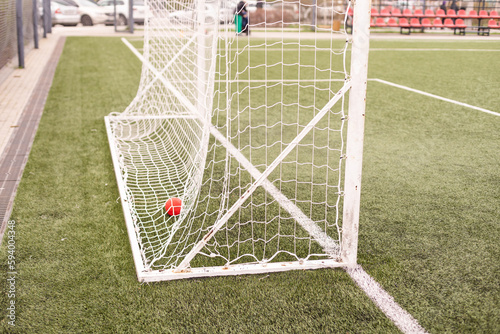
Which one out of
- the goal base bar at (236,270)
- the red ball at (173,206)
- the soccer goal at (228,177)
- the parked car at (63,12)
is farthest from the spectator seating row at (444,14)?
the goal base bar at (236,270)

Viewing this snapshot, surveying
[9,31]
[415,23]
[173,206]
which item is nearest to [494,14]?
[415,23]

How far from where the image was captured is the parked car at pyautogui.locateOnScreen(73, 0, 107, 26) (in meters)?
25.9

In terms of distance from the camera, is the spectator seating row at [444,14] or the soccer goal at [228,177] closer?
the soccer goal at [228,177]

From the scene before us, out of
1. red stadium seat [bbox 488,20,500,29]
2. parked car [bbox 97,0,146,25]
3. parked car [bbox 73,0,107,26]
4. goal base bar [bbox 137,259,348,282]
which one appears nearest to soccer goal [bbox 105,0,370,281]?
goal base bar [bbox 137,259,348,282]

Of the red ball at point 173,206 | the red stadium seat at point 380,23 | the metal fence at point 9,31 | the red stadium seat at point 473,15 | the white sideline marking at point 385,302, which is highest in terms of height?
the red stadium seat at point 473,15

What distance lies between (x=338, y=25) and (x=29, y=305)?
2256 cm

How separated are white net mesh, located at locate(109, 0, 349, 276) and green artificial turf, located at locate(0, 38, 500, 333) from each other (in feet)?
0.78

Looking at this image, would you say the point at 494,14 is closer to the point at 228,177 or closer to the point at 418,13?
the point at 418,13

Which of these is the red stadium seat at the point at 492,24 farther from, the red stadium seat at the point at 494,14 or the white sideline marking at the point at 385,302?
the white sideline marking at the point at 385,302

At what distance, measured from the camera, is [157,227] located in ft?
13.2

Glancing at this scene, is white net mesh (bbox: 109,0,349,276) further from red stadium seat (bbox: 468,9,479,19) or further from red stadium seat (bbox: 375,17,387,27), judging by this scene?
red stadium seat (bbox: 468,9,479,19)

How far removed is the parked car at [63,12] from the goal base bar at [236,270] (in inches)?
981

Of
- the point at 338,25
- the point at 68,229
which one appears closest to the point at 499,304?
the point at 68,229

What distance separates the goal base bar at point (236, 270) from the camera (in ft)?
10.5
